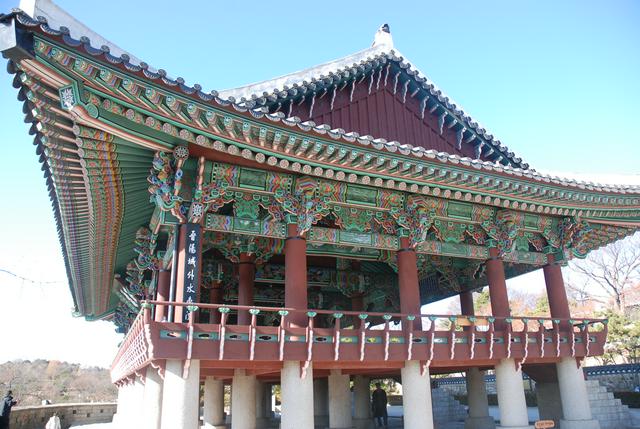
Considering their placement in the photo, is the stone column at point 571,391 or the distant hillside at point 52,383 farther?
the distant hillside at point 52,383

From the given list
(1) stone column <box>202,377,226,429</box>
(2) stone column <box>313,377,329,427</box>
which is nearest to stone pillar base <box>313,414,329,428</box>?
(2) stone column <box>313,377,329,427</box>

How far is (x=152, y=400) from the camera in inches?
437

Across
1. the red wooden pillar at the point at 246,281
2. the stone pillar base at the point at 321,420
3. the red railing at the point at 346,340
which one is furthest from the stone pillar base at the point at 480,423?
the red wooden pillar at the point at 246,281

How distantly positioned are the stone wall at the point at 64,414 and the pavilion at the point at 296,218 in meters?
13.4

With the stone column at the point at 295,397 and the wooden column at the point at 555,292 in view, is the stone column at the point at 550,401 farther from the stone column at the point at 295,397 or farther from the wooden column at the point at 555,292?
the stone column at the point at 295,397

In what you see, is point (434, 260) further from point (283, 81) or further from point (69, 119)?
point (69, 119)

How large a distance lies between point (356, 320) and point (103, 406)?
28910mm

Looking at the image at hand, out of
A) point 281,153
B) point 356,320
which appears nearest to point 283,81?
point 281,153

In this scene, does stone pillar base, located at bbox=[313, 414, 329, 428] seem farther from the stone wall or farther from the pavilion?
the stone wall

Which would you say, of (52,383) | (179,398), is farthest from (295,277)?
(52,383)

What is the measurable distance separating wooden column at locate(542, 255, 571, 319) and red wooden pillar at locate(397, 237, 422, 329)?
5.53 m

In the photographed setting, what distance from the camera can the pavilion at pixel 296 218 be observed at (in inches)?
344

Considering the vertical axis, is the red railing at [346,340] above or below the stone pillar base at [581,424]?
above

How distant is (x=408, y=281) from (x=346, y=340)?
→ 2700 millimetres
